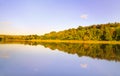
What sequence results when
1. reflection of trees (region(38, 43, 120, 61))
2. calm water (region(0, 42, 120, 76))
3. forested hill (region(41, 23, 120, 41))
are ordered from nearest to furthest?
calm water (region(0, 42, 120, 76)), reflection of trees (region(38, 43, 120, 61)), forested hill (region(41, 23, 120, 41))

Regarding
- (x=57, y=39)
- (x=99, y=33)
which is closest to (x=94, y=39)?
(x=99, y=33)

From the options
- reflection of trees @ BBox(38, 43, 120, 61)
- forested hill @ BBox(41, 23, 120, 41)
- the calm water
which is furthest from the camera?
forested hill @ BBox(41, 23, 120, 41)

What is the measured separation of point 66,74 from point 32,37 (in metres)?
79.4

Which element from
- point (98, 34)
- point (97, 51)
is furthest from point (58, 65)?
point (98, 34)

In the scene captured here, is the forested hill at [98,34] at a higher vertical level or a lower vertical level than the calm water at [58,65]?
higher

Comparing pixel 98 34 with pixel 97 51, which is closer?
pixel 97 51

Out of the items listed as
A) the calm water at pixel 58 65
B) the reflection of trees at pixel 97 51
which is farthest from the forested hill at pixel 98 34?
the calm water at pixel 58 65

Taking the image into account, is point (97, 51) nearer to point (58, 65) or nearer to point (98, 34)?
point (58, 65)

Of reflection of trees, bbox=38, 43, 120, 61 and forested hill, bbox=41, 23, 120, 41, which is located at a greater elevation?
forested hill, bbox=41, 23, 120, 41

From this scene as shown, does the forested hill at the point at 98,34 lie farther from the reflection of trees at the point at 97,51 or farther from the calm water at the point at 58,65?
the calm water at the point at 58,65

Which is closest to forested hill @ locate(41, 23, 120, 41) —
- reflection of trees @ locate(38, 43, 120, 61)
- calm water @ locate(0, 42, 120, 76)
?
reflection of trees @ locate(38, 43, 120, 61)

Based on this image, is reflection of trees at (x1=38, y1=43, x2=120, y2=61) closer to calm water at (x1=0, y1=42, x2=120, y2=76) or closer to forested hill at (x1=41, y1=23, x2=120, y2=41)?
calm water at (x1=0, y1=42, x2=120, y2=76)

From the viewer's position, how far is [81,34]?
213 ft

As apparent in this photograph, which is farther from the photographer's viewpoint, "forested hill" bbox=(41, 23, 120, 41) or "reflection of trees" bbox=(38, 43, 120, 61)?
"forested hill" bbox=(41, 23, 120, 41)
